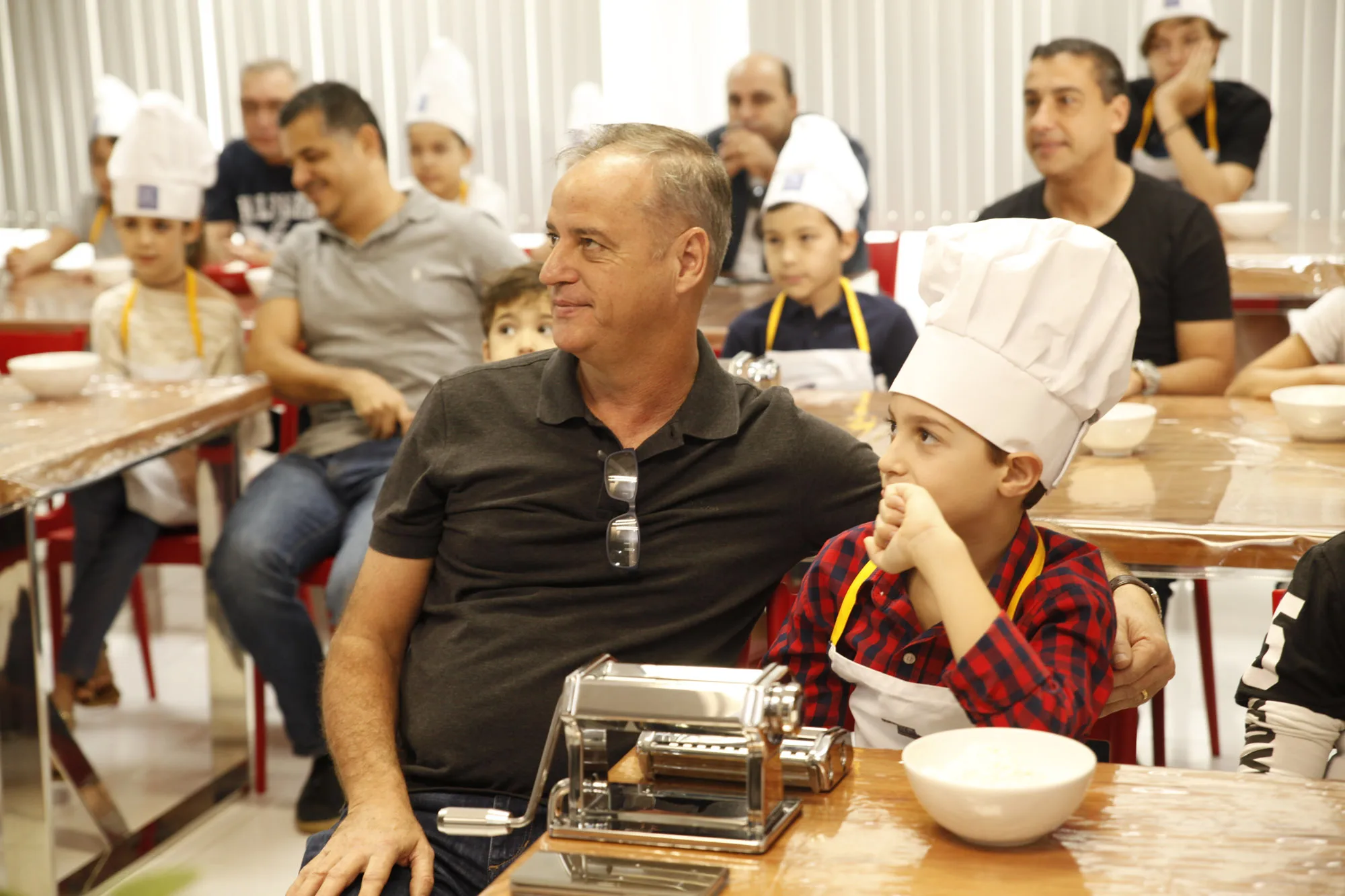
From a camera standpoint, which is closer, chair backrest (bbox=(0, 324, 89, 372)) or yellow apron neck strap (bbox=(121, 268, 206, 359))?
chair backrest (bbox=(0, 324, 89, 372))

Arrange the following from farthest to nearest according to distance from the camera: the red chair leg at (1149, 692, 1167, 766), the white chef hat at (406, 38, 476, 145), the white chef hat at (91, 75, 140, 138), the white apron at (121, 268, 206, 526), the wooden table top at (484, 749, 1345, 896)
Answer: the white chef hat at (91, 75, 140, 138) < the white chef hat at (406, 38, 476, 145) < the white apron at (121, 268, 206, 526) < the red chair leg at (1149, 692, 1167, 766) < the wooden table top at (484, 749, 1345, 896)

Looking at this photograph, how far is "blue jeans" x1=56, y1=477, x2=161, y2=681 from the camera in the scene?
333 cm

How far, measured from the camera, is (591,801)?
4.00 ft

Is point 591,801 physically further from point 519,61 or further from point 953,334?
point 519,61

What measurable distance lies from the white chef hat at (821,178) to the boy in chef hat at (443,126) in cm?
200

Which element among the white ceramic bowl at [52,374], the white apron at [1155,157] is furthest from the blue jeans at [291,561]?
the white apron at [1155,157]

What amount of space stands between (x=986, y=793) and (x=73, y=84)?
23.9ft

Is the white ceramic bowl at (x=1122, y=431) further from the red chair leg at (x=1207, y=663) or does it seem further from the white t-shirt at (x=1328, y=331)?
the red chair leg at (x=1207, y=663)

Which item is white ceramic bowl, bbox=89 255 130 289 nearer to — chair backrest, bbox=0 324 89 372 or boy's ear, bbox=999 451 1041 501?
chair backrest, bbox=0 324 89 372

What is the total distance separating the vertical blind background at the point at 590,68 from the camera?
6148 millimetres

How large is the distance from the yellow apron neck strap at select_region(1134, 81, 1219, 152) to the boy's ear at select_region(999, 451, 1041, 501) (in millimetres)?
4166

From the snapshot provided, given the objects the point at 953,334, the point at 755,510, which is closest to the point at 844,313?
the point at 755,510

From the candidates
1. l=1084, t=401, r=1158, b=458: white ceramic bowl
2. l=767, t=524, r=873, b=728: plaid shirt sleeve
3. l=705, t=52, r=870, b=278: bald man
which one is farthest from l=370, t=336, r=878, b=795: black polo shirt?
l=705, t=52, r=870, b=278: bald man

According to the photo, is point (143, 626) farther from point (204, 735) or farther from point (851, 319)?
point (851, 319)
